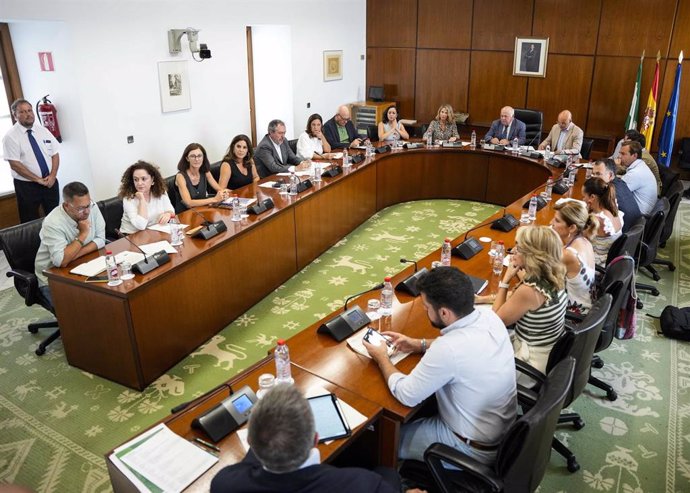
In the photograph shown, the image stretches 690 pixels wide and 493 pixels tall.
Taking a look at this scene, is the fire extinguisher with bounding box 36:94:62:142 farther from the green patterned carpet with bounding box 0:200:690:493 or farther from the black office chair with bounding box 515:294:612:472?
the black office chair with bounding box 515:294:612:472

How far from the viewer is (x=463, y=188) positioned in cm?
734

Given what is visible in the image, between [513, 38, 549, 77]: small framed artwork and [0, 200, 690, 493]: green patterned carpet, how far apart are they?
467 cm

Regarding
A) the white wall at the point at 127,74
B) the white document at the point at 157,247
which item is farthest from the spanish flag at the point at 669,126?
the white document at the point at 157,247

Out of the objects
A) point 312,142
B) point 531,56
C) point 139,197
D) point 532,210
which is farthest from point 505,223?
point 531,56

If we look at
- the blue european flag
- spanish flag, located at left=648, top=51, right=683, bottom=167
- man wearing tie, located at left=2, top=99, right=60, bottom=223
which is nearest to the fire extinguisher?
man wearing tie, located at left=2, top=99, right=60, bottom=223

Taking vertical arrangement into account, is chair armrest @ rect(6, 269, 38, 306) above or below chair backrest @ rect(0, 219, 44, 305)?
below

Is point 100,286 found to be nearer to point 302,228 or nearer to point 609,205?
point 302,228

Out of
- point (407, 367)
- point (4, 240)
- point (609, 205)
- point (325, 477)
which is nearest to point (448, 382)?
point (407, 367)

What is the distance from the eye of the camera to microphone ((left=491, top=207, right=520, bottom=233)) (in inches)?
169

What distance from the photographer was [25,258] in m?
3.88

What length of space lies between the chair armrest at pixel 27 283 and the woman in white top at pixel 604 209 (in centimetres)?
387

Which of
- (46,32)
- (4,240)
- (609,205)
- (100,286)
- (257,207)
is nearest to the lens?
(100,286)

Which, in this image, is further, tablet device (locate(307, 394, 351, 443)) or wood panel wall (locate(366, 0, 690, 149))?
wood panel wall (locate(366, 0, 690, 149))

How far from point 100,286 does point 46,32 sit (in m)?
3.67
